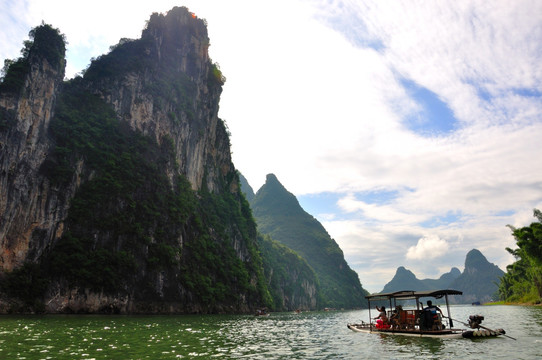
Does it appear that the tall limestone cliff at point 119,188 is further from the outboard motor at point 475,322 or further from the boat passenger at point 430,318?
the outboard motor at point 475,322

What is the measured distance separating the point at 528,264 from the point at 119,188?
91.1m

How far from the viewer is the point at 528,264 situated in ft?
275

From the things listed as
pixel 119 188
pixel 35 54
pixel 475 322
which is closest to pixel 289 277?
pixel 119 188

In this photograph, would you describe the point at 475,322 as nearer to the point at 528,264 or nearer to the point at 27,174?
the point at 27,174

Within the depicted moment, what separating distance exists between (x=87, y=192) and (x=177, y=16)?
53391mm

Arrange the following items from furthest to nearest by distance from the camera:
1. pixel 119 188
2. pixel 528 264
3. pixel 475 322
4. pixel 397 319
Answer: pixel 528 264 < pixel 119 188 < pixel 397 319 < pixel 475 322

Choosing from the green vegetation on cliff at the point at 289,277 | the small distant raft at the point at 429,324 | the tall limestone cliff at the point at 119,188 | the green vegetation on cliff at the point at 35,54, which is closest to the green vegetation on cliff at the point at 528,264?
the small distant raft at the point at 429,324

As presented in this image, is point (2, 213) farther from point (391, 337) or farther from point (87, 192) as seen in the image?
point (391, 337)

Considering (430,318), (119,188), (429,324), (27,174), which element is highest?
(119,188)

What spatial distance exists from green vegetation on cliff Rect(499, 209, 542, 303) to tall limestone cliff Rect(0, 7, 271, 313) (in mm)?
52767

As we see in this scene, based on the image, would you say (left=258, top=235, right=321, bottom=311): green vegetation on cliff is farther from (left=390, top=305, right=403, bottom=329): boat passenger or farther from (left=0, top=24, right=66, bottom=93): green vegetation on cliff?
(left=390, top=305, right=403, bottom=329): boat passenger

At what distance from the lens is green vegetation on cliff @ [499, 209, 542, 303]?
2315 inches

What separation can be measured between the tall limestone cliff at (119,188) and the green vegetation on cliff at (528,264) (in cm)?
5277

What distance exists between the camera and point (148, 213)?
196 ft
